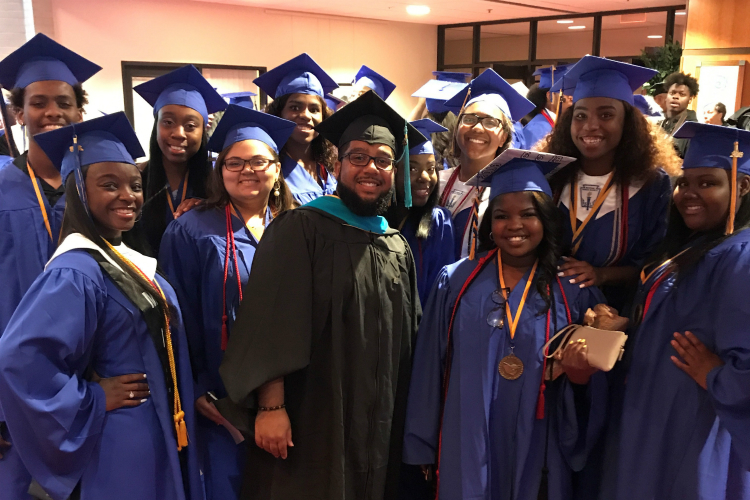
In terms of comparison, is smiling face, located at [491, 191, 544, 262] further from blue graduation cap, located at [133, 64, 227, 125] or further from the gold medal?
blue graduation cap, located at [133, 64, 227, 125]

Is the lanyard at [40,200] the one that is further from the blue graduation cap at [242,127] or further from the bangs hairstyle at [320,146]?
the bangs hairstyle at [320,146]

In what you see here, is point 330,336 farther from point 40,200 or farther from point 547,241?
point 40,200

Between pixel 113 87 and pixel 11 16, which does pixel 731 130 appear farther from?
pixel 113 87

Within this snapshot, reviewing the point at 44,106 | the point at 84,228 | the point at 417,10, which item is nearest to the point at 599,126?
the point at 84,228

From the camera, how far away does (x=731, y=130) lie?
6.74 feet

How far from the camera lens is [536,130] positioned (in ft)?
17.4

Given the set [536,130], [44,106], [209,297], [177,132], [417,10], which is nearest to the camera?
[209,297]

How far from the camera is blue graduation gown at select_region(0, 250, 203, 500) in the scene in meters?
1.73

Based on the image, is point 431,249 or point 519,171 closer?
point 519,171

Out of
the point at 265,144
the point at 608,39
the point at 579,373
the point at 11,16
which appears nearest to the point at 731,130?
the point at 579,373

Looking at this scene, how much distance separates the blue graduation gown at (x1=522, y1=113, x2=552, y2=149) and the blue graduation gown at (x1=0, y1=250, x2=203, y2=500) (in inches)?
152

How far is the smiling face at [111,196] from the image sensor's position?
198cm

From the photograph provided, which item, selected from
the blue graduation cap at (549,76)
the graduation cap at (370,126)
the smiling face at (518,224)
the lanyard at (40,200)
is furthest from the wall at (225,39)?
the smiling face at (518,224)

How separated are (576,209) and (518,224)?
19.4 inches
